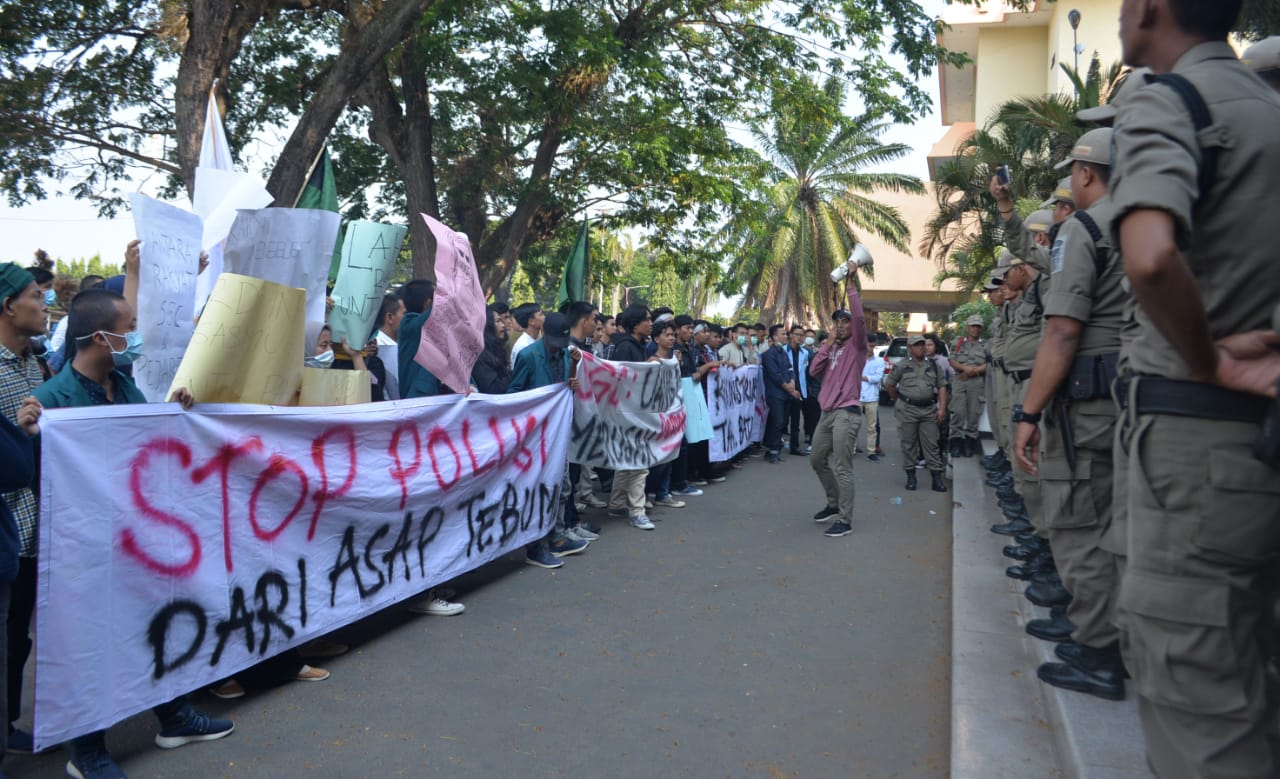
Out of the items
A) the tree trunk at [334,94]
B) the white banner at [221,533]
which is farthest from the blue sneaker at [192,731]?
the tree trunk at [334,94]

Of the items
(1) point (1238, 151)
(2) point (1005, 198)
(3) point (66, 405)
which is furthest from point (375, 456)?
(1) point (1238, 151)

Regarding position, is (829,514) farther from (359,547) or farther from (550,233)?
(550,233)

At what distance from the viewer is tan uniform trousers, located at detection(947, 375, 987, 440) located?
526 inches

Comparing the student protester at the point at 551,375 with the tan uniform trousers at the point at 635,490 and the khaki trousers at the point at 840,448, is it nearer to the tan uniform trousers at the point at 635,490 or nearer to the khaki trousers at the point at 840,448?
the tan uniform trousers at the point at 635,490

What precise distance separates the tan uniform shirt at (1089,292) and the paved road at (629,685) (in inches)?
69.3

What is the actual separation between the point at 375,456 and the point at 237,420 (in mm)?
1033

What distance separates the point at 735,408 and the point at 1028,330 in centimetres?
840

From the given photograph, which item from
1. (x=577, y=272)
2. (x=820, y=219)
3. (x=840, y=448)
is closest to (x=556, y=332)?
(x=577, y=272)

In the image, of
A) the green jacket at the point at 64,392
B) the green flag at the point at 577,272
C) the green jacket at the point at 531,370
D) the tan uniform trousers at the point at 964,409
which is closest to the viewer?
the green jacket at the point at 64,392

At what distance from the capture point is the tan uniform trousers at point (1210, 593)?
1.96 m

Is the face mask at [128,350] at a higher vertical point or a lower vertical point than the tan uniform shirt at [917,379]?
higher

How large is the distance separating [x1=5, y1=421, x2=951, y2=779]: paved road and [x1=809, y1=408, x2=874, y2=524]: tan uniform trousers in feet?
3.61

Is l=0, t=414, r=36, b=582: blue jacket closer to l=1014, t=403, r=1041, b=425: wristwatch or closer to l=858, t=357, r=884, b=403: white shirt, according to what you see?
l=1014, t=403, r=1041, b=425: wristwatch

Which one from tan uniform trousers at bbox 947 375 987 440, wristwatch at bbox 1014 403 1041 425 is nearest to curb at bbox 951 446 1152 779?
wristwatch at bbox 1014 403 1041 425
